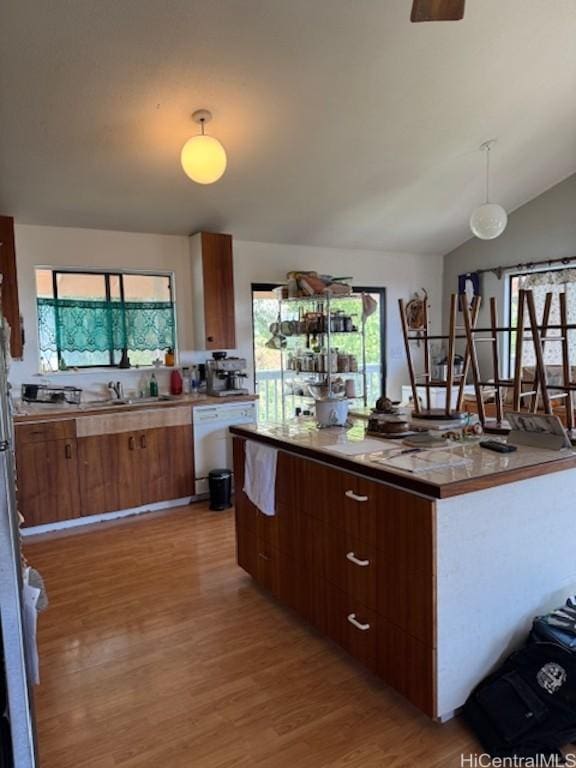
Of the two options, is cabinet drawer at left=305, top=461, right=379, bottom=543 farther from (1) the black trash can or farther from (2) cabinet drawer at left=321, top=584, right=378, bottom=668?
(1) the black trash can

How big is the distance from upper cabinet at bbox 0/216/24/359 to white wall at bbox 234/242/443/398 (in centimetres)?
199

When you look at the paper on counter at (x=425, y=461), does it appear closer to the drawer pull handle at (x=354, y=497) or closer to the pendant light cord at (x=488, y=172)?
the drawer pull handle at (x=354, y=497)

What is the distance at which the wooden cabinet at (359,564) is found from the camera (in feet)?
5.91

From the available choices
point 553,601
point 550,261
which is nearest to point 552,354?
point 550,261

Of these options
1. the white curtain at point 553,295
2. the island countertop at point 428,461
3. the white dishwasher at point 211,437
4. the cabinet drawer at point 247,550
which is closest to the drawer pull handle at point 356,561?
the island countertop at point 428,461

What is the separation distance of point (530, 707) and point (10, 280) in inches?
161

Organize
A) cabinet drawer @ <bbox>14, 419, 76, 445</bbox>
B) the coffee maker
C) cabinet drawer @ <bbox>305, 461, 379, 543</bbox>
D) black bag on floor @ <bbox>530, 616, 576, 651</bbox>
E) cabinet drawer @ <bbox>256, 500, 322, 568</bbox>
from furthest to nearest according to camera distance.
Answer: the coffee maker < cabinet drawer @ <bbox>14, 419, 76, 445</bbox> < cabinet drawer @ <bbox>256, 500, 322, 568</bbox> < cabinet drawer @ <bbox>305, 461, 379, 543</bbox> < black bag on floor @ <bbox>530, 616, 576, 651</bbox>

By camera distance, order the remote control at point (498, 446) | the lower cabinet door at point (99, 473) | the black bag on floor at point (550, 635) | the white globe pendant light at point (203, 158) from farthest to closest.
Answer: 1. the lower cabinet door at point (99, 473)
2. the white globe pendant light at point (203, 158)
3. the remote control at point (498, 446)
4. the black bag on floor at point (550, 635)

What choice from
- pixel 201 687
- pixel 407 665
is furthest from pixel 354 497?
pixel 201 687

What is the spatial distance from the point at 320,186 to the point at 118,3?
7.44 feet

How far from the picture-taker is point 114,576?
10.3ft

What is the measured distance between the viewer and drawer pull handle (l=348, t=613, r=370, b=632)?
2061 millimetres

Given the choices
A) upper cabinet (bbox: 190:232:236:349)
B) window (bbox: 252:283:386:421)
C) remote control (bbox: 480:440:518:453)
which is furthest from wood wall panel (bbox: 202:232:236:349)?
remote control (bbox: 480:440:518:453)

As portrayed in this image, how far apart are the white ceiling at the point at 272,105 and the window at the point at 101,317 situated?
486 mm
